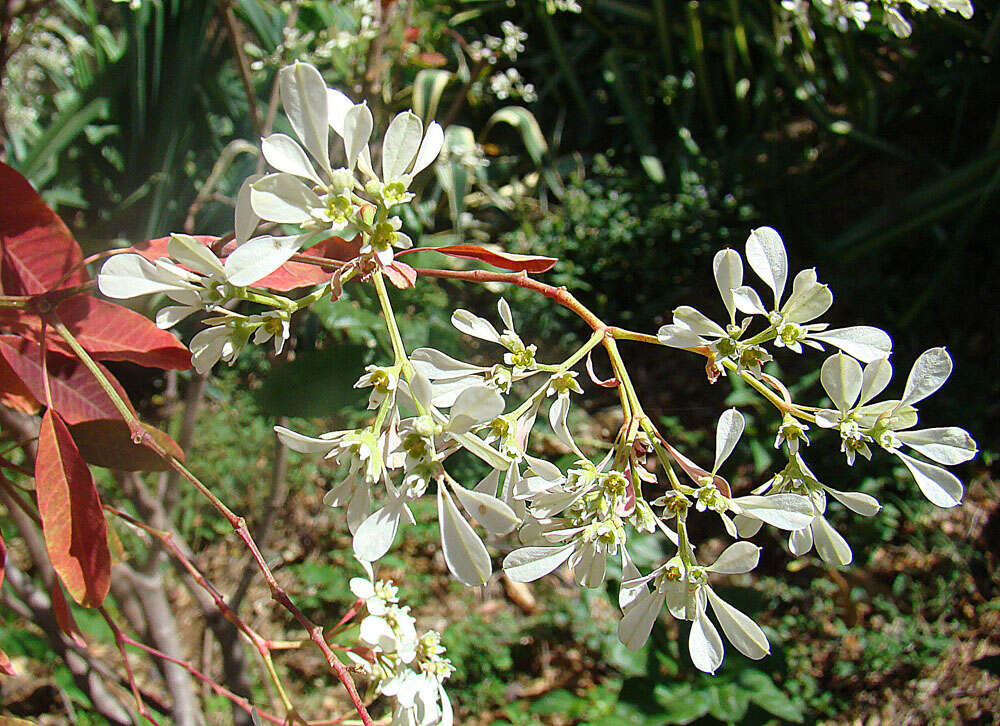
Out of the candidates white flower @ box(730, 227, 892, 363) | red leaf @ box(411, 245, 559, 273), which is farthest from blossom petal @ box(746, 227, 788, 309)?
red leaf @ box(411, 245, 559, 273)

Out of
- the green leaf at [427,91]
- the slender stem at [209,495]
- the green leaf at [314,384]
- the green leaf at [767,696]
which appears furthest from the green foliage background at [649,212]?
the slender stem at [209,495]

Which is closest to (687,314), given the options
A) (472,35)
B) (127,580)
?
(127,580)

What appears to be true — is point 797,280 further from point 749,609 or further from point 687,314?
point 749,609

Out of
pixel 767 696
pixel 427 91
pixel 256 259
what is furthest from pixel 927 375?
pixel 427 91

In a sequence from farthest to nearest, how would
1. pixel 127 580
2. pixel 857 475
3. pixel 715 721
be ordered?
pixel 857 475
pixel 715 721
pixel 127 580

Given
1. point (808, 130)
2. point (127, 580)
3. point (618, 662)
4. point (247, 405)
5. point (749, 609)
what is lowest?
point (618, 662)

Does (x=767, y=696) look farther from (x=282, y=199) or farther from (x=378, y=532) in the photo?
(x=282, y=199)
